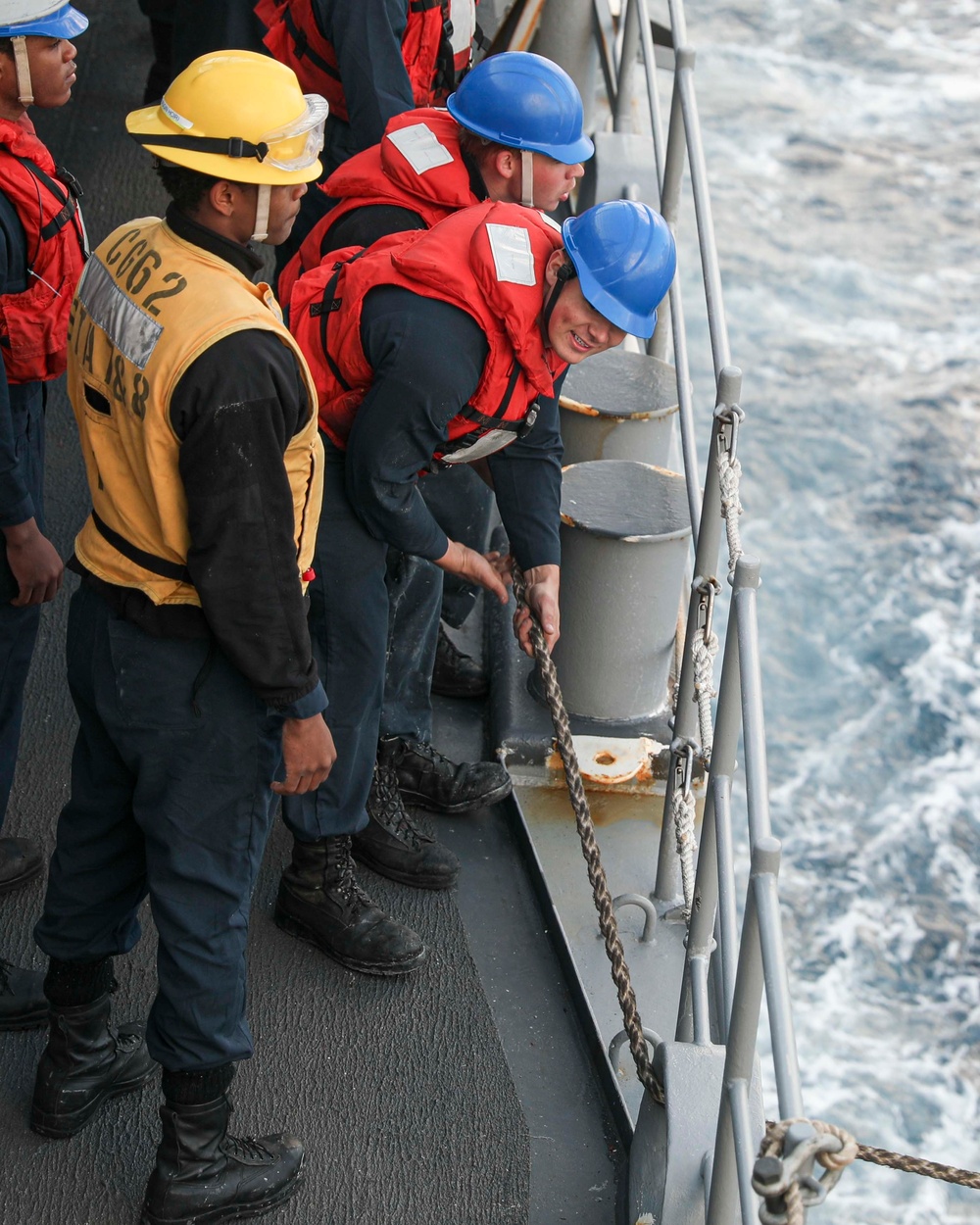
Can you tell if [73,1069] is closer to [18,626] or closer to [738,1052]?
[18,626]

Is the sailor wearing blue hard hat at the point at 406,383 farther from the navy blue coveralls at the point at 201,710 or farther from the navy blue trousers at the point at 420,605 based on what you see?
the navy blue coveralls at the point at 201,710

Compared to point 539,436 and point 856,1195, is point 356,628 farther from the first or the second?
point 856,1195

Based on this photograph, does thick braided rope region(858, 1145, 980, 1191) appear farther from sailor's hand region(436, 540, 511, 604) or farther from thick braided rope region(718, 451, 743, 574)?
sailor's hand region(436, 540, 511, 604)

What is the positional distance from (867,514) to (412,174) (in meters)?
8.75

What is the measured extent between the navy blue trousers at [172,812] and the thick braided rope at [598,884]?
0.65 m

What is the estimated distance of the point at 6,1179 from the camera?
90.7 inches

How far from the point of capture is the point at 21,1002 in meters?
2.53

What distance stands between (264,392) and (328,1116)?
1.39m

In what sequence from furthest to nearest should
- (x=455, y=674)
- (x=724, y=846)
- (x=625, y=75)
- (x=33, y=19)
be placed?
(x=625, y=75), (x=455, y=674), (x=33, y=19), (x=724, y=846)

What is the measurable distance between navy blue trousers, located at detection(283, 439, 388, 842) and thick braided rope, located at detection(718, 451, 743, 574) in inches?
26.3

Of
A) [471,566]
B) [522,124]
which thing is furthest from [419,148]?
[471,566]

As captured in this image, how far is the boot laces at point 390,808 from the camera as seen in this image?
3.06 meters

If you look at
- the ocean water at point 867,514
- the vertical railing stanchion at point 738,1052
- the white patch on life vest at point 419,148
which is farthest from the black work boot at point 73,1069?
the ocean water at point 867,514

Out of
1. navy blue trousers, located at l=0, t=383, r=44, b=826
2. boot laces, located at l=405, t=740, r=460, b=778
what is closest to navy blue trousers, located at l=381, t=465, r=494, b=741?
boot laces, located at l=405, t=740, r=460, b=778
